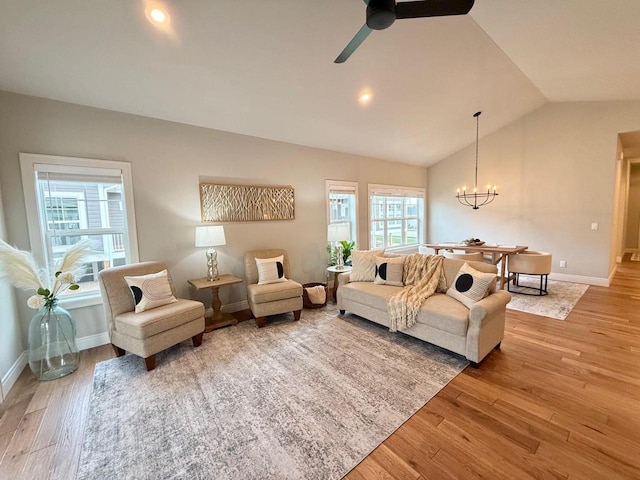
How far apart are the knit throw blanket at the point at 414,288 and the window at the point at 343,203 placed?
195 centimetres

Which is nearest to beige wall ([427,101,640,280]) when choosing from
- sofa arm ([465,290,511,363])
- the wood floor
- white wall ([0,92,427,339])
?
the wood floor

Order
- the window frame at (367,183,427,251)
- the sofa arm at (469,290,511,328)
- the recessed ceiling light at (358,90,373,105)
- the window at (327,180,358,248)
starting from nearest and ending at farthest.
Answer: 1. the sofa arm at (469,290,511,328)
2. the recessed ceiling light at (358,90,373,105)
3. the window at (327,180,358,248)
4. the window frame at (367,183,427,251)

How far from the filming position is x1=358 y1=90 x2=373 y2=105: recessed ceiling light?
3.57 meters

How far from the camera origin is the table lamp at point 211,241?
3.48 metres

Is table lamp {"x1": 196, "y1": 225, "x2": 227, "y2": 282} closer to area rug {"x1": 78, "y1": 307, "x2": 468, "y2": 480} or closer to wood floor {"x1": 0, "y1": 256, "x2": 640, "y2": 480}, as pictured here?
area rug {"x1": 78, "y1": 307, "x2": 468, "y2": 480}

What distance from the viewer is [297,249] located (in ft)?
15.6

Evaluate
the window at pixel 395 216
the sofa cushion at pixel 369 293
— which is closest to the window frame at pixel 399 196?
the window at pixel 395 216

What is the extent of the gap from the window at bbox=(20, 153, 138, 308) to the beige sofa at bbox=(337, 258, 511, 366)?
10.1 feet

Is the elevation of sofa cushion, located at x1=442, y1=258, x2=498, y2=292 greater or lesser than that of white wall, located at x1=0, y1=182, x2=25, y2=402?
greater

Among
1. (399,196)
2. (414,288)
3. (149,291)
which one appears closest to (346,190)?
(399,196)

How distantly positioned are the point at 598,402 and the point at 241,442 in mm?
2660

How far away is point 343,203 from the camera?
548 cm

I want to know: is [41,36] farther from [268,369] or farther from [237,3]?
[268,369]

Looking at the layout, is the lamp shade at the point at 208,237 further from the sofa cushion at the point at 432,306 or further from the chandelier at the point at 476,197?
the chandelier at the point at 476,197
